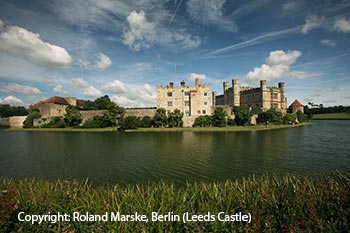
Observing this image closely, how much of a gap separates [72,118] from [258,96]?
178 feet

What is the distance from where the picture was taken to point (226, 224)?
361 cm

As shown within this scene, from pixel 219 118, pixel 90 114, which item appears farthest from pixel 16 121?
pixel 219 118

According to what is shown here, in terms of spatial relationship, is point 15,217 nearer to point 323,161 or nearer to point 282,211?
point 282,211

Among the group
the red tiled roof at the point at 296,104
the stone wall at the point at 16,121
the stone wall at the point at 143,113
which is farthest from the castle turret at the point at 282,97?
the stone wall at the point at 16,121

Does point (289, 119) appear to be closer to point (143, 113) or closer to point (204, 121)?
point (204, 121)

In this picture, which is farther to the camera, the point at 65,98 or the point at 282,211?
the point at 65,98

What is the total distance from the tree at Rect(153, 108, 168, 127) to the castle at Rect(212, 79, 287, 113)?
99.5ft

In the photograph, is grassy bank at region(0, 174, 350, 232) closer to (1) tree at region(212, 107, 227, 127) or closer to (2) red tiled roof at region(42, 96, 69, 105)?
(1) tree at region(212, 107, 227, 127)

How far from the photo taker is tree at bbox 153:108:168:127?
4253cm

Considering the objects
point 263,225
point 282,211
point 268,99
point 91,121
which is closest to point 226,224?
point 263,225

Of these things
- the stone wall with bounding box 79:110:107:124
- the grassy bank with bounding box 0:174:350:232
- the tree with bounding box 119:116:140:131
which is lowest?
the grassy bank with bounding box 0:174:350:232

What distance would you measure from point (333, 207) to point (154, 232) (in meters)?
3.77

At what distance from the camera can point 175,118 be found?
142 ft

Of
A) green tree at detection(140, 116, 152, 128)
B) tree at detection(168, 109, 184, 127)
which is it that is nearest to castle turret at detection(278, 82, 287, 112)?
tree at detection(168, 109, 184, 127)
